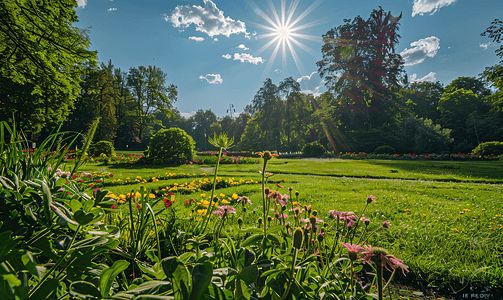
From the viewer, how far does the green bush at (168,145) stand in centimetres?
1050

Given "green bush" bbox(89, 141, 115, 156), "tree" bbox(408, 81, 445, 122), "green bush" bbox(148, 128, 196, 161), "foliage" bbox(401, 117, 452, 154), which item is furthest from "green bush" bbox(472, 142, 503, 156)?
"green bush" bbox(89, 141, 115, 156)

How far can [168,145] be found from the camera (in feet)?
34.8

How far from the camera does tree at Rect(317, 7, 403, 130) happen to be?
21.5 meters

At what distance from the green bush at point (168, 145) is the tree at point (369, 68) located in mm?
18272

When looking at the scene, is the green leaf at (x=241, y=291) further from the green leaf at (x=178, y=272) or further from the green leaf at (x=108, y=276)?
the green leaf at (x=108, y=276)

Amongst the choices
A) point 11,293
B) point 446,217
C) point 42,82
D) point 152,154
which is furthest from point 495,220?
point 152,154

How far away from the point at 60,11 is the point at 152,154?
22.3 feet

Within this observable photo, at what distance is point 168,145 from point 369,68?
72.0 feet

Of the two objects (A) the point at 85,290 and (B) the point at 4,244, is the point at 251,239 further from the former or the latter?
(B) the point at 4,244

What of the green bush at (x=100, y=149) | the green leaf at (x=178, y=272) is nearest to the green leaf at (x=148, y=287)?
the green leaf at (x=178, y=272)

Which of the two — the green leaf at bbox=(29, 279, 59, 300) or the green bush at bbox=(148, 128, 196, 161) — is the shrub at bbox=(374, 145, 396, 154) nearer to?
the green bush at bbox=(148, 128, 196, 161)

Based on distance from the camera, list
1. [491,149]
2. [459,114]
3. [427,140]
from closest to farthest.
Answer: [491,149] → [427,140] → [459,114]

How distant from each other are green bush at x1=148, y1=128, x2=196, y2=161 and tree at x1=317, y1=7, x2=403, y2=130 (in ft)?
59.9

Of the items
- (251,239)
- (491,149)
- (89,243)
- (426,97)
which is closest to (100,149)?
(89,243)
